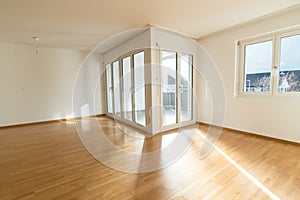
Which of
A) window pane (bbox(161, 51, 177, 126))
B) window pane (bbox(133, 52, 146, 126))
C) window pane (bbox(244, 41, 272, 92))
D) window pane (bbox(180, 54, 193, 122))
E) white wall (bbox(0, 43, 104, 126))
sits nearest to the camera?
window pane (bbox(244, 41, 272, 92))

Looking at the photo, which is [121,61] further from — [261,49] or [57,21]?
[261,49]

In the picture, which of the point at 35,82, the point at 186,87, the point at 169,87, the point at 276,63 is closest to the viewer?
the point at 276,63

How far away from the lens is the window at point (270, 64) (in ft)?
9.43

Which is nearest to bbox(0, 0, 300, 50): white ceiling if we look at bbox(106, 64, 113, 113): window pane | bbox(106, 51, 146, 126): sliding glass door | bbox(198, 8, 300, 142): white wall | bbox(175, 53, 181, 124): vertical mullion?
bbox(198, 8, 300, 142): white wall

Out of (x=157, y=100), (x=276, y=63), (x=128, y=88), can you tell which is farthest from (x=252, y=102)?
(x=128, y=88)

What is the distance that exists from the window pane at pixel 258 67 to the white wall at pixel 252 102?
266 millimetres

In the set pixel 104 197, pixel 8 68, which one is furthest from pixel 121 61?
pixel 104 197

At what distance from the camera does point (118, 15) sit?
2.79 meters

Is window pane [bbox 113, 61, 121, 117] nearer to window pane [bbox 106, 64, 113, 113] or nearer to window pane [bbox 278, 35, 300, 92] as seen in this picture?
window pane [bbox 106, 64, 113, 113]

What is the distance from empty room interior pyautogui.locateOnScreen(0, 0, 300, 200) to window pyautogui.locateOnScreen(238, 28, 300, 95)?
2 centimetres

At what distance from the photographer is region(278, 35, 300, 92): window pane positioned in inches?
112

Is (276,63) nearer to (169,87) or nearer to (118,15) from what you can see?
(169,87)

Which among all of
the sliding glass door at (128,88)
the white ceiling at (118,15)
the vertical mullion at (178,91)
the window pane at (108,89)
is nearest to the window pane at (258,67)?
the white ceiling at (118,15)

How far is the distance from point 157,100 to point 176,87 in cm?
76
